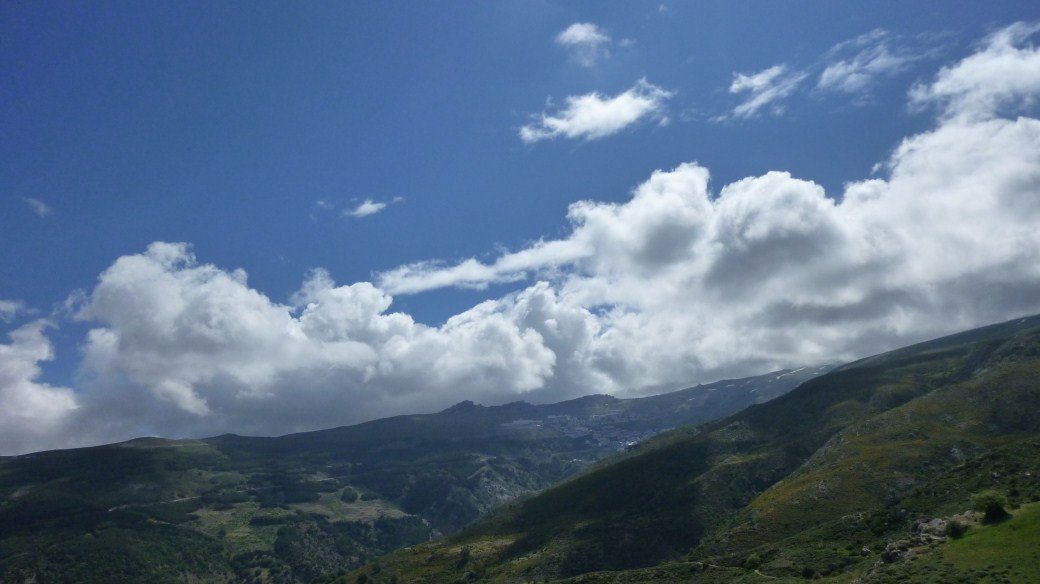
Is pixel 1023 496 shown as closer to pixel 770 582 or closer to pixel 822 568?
pixel 822 568

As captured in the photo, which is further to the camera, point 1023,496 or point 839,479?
point 839,479

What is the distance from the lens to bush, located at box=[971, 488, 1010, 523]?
301ft

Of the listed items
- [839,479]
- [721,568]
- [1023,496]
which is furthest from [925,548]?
[839,479]

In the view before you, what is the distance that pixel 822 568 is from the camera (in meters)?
102

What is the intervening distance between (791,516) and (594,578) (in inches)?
2534

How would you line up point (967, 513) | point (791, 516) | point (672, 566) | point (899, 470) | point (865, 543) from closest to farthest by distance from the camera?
point (967, 513), point (865, 543), point (672, 566), point (791, 516), point (899, 470)

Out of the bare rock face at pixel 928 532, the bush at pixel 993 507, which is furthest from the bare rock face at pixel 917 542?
the bush at pixel 993 507

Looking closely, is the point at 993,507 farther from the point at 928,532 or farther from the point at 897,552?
the point at 897,552

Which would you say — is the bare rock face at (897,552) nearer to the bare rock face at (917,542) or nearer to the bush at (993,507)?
the bare rock face at (917,542)

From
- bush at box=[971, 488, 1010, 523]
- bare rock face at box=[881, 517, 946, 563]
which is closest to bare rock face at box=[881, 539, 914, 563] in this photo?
bare rock face at box=[881, 517, 946, 563]

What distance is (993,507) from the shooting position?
92.7 meters

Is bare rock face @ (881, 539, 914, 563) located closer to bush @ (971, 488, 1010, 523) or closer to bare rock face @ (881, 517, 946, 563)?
bare rock face @ (881, 517, 946, 563)

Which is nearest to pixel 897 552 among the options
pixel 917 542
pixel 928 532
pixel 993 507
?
pixel 917 542

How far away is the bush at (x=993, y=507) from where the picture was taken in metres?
91.7
